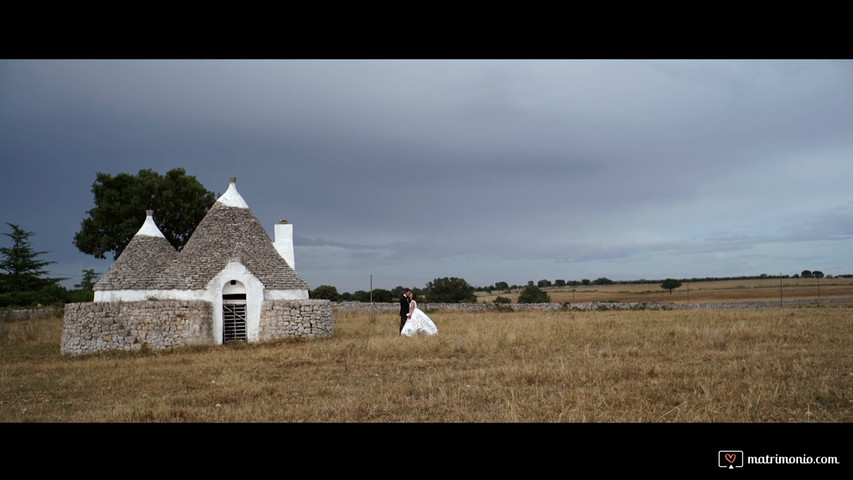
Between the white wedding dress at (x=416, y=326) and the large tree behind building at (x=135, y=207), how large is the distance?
26228 mm

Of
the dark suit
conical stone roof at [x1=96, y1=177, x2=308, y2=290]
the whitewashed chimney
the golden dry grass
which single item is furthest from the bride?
the whitewashed chimney

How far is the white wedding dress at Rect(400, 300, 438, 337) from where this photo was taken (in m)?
16.8

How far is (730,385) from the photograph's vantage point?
26.7ft

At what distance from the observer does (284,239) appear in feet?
74.5

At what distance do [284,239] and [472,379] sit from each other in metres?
15.0

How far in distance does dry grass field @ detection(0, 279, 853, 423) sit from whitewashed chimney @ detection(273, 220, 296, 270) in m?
6.21

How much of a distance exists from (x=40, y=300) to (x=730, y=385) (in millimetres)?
42399

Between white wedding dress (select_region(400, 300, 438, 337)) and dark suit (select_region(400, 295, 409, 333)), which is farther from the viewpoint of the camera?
dark suit (select_region(400, 295, 409, 333))

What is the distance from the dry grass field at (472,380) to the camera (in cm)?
708

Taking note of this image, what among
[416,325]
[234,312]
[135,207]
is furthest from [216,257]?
[135,207]

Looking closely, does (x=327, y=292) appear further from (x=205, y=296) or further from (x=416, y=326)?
(x=416, y=326)

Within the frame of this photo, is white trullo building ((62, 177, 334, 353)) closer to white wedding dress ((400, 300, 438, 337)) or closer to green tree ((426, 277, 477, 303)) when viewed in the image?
white wedding dress ((400, 300, 438, 337))
